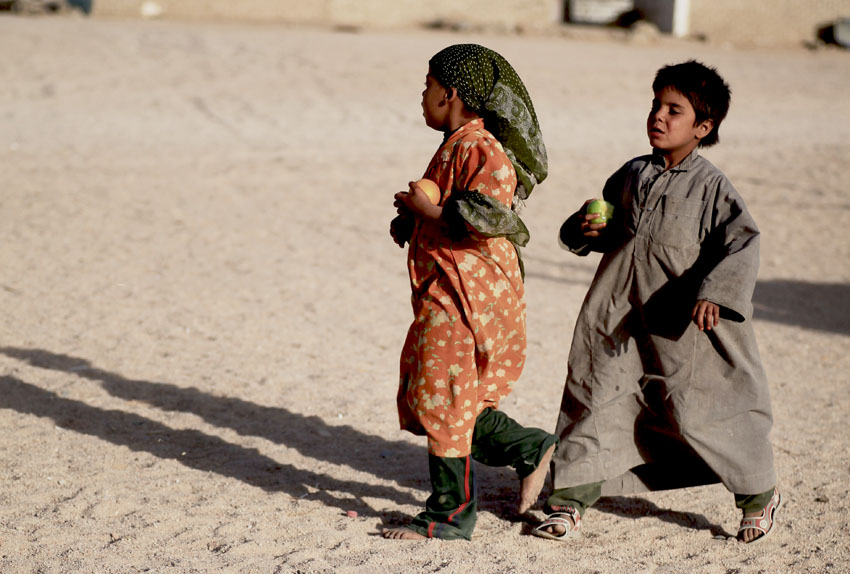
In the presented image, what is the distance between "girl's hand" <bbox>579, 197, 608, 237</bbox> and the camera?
11.2 feet

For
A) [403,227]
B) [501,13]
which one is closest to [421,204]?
[403,227]

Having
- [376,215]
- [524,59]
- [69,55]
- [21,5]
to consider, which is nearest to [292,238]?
[376,215]

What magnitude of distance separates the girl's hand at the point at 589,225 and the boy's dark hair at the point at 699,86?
0.47m

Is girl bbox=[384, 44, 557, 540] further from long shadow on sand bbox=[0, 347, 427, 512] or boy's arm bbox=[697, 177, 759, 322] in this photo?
long shadow on sand bbox=[0, 347, 427, 512]

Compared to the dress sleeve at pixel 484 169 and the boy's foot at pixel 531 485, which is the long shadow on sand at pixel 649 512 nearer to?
the boy's foot at pixel 531 485

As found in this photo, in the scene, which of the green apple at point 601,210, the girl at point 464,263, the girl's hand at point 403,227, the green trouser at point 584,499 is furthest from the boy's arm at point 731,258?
the girl's hand at point 403,227

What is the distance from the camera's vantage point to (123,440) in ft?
14.7

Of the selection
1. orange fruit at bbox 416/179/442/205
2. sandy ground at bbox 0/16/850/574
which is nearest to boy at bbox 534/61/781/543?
sandy ground at bbox 0/16/850/574

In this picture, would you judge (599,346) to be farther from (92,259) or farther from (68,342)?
(92,259)

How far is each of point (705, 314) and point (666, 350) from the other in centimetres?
28

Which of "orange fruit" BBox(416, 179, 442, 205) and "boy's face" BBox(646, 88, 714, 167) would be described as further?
"boy's face" BBox(646, 88, 714, 167)

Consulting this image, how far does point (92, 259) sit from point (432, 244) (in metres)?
5.16

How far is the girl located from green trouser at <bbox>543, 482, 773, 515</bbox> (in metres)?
0.37

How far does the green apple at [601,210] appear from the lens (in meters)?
3.41
